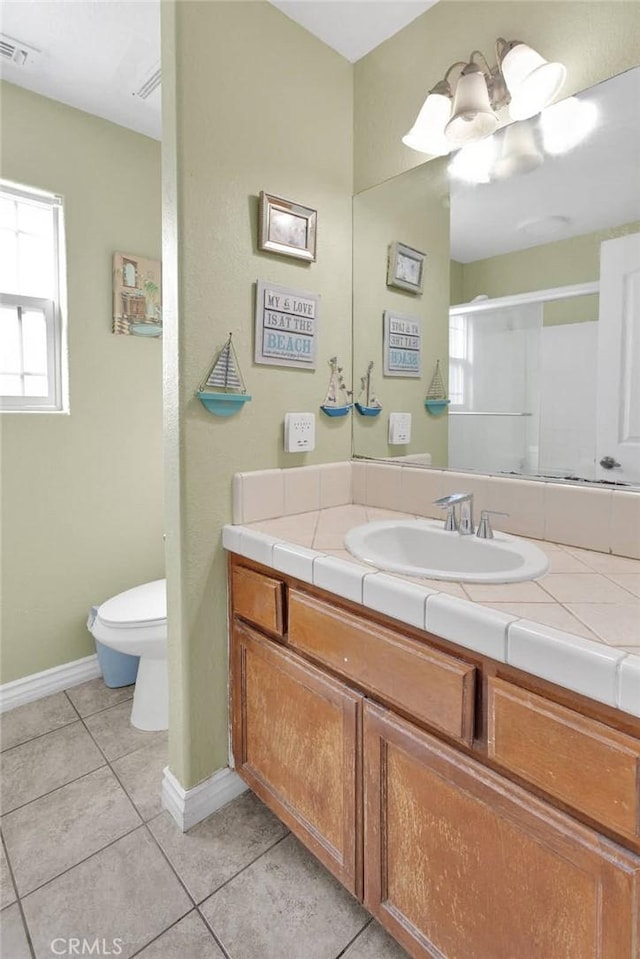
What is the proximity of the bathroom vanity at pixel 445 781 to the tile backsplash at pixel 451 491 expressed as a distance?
285mm

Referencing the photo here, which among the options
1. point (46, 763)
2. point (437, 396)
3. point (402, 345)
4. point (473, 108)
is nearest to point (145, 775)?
point (46, 763)

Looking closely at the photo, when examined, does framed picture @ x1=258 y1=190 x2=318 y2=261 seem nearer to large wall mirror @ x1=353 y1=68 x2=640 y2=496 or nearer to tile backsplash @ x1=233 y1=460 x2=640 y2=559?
large wall mirror @ x1=353 y1=68 x2=640 y2=496

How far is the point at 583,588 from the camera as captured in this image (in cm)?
92

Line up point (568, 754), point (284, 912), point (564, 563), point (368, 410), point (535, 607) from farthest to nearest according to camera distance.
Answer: point (368, 410)
point (284, 912)
point (564, 563)
point (535, 607)
point (568, 754)

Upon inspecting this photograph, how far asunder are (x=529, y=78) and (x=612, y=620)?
4.28 feet

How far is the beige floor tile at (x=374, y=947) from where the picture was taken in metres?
1.09

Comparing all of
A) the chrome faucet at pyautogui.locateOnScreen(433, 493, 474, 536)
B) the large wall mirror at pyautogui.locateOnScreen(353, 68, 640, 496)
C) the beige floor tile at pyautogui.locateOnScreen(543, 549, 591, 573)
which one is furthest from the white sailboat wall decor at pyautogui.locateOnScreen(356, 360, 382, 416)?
the beige floor tile at pyautogui.locateOnScreen(543, 549, 591, 573)

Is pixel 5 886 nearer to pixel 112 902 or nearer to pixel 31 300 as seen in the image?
pixel 112 902

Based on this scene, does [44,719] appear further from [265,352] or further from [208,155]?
[208,155]

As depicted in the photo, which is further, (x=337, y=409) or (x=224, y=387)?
(x=337, y=409)

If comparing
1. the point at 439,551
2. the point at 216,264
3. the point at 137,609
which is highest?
the point at 216,264

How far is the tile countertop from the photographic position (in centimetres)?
67

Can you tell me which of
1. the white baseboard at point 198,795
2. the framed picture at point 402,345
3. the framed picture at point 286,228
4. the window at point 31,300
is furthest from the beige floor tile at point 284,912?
the window at point 31,300

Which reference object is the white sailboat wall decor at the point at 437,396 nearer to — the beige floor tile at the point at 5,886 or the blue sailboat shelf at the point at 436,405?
the blue sailboat shelf at the point at 436,405
